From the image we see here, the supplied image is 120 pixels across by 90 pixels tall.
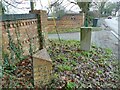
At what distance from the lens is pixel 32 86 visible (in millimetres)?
2623

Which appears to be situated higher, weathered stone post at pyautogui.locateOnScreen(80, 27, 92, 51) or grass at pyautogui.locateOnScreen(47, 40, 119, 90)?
weathered stone post at pyautogui.locateOnScreen(80, 27, 92, 51)

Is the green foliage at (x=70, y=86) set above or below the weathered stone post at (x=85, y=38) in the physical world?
below

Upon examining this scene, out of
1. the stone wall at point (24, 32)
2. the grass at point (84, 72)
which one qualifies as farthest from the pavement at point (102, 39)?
the stone wall at point (24, 32)

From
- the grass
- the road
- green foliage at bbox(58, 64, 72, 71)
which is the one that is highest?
the road

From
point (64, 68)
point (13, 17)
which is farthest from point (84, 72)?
point (13, 17)

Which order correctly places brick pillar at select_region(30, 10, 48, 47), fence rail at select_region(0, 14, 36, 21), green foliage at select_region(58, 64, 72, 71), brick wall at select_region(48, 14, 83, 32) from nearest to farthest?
fence rail at select_region(0, 14, 36, 21), green foliage at select_region(58, 64, 72, 71), brick pillar at select_region(30, 10, 48, 47), brick wall at select_region(48, 14, 83, 32)

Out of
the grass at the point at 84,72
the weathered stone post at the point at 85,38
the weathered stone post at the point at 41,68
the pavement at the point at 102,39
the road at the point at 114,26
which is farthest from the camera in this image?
the road at the point at 114,26

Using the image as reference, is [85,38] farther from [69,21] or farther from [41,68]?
[69,21]

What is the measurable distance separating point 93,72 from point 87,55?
1.36 m

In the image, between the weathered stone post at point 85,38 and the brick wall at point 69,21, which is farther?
the brick wall at point 69,21

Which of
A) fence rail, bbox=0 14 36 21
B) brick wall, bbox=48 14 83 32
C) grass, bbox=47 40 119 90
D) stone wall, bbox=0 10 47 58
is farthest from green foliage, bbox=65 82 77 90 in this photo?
brick wall, bbox=48 14 83 32

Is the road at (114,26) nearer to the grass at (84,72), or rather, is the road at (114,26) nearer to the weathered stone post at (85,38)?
the weathered stone post at (85,38)

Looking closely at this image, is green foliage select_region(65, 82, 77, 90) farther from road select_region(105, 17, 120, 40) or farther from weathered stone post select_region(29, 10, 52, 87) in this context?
road select_region(105, 17, 120, 40)

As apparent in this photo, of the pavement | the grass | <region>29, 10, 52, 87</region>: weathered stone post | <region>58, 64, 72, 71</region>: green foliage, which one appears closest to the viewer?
<region>29, 10, 52, 87</region>: weathered stone post
